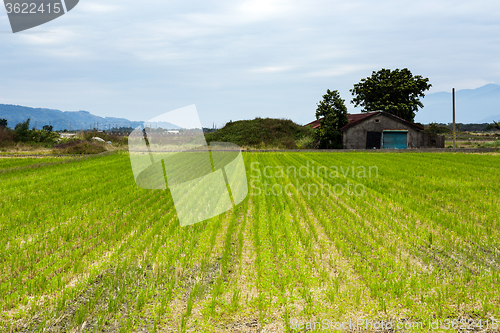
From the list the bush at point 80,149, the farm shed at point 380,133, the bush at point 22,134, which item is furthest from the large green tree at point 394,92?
the bush at point 22,134

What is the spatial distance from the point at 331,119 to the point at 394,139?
661cm

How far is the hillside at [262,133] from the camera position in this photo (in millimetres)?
40341

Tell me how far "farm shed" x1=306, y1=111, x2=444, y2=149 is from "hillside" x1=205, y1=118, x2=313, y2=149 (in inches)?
265

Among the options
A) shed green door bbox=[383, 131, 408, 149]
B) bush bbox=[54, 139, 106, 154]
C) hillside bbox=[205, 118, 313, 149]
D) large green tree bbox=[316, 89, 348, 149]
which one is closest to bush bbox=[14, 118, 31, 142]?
bush bbox=[54, 139, 106, 154]

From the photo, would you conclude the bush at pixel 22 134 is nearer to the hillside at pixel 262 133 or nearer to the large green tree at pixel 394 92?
the hillside at pixel 262 133

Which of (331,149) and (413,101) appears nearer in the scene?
(331,149)

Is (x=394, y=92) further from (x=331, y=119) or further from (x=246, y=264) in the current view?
(x=246, y=264)

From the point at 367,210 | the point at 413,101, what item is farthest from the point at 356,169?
the point at 413,101

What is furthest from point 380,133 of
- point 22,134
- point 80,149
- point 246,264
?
point 22,134

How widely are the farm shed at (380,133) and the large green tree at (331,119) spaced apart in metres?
0.72

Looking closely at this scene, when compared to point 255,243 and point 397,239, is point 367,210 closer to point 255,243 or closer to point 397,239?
point 397,239

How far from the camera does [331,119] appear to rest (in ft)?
104

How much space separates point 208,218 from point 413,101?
36.3m

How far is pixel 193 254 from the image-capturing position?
5121 mm
